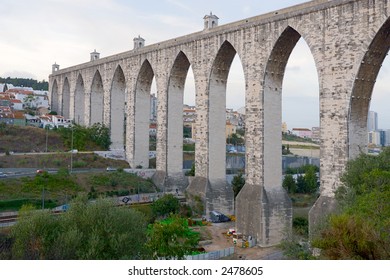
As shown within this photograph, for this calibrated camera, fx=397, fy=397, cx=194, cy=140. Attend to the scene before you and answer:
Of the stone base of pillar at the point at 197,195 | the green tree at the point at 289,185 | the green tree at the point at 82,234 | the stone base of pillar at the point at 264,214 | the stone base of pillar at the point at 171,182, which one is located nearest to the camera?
the green tree at the point at 82,234

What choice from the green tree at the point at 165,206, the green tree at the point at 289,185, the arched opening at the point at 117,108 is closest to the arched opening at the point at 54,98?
the arched opening at the point at 117,108

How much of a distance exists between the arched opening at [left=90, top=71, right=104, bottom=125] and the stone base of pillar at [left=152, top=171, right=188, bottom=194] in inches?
578

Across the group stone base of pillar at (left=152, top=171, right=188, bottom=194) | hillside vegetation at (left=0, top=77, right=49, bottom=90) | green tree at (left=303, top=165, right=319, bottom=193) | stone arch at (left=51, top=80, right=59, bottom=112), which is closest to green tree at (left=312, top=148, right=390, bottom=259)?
stone base of pillar at (left=152, top=171, right=188, bottom=194)

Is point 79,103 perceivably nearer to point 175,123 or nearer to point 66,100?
point 66,100

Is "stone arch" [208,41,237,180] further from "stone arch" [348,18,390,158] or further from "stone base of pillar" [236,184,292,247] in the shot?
"stone arch" [348,18,390,158]

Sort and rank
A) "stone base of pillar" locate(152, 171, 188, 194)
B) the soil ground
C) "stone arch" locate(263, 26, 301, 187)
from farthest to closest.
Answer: "stone base of pillar" locate(152, 171, 188, 194)
"stone arch" locate(263, 26, 301, 187)
the soil ground

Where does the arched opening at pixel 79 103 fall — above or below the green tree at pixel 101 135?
above

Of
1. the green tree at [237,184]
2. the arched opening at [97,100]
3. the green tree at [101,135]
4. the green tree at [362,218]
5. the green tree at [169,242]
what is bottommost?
the green tree at [169,242]

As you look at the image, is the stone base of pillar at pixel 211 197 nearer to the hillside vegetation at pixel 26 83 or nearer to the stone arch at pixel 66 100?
the stone arch at pixel 66 100

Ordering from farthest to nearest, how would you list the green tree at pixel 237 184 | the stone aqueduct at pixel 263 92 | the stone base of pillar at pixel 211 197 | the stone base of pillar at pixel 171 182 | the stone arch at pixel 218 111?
the green tree at pixel 237 184 → the stone base of pillar at pixel 171 182 → the stone arch at pixel 218 111 → the stone base of pillar at pixel 211 197 → the stone aqueduct at pixel 263 92

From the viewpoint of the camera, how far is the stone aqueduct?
59.5ft

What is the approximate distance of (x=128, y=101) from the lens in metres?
35.2

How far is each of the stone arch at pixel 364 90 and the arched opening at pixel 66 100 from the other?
38906 millimetres

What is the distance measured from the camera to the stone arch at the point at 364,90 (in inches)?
698
